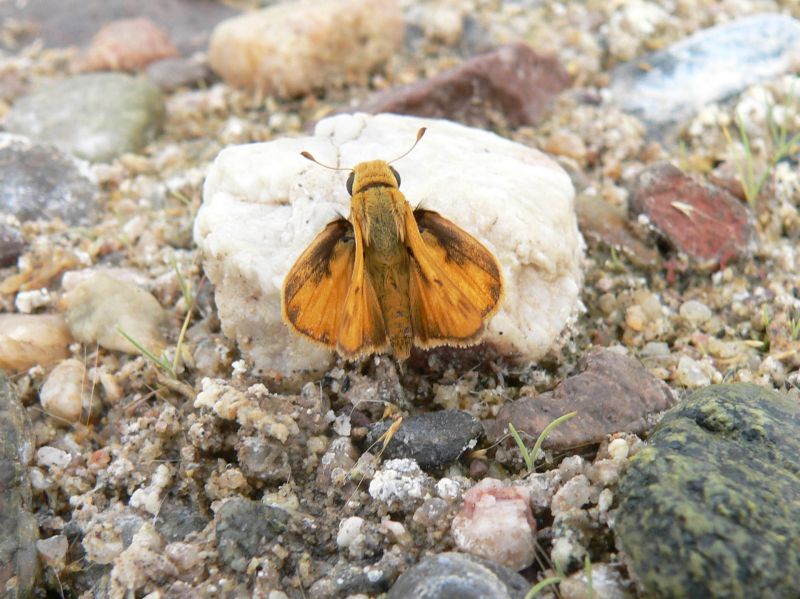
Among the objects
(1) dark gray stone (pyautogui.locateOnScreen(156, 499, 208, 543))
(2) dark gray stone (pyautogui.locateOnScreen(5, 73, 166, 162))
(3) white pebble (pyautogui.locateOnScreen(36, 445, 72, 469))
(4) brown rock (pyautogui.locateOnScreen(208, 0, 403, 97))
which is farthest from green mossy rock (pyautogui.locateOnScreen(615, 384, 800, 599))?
(2) dark gray stone (pyautogui.locateOnScreen(5, 73, 166, 162))

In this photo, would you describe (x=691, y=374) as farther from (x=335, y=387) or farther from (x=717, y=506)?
(x=335, y=387)

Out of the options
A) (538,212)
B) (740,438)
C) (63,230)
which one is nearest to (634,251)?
(538,212)

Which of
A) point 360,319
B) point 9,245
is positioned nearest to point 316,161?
point 360,319

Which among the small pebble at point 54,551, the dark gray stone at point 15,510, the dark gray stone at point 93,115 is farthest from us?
the dark gray stone at point 93,115

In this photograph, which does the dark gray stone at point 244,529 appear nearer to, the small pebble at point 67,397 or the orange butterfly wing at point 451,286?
the orange butterfly wing at point 451,286

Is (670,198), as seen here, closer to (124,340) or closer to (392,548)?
(392,548)

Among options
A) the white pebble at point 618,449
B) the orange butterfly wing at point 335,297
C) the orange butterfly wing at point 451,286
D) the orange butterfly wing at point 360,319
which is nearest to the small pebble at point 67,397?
the orange butterfly wing at point 335,297
